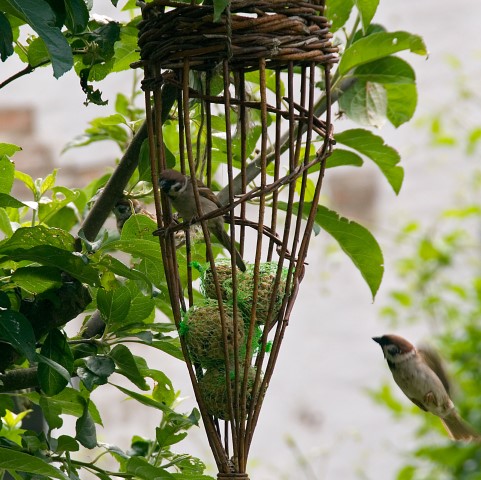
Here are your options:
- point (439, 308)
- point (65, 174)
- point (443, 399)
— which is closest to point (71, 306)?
point (443, 399)

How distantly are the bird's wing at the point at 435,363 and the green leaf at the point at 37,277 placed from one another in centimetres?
79

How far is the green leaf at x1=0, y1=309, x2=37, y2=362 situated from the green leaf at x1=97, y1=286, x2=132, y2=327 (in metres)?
0.15

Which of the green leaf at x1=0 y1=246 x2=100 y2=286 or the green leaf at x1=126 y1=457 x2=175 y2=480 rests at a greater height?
the green leaf at x1=0 y1=246 x2=100 y2=286

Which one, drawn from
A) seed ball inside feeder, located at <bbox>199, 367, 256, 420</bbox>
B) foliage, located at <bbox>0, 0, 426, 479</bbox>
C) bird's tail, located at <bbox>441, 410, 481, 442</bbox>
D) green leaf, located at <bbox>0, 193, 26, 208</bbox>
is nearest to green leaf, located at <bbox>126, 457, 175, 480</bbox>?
foliage, located at <bbox>0, 0, 426, 479</bbox>

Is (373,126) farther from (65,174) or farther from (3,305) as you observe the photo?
(65,174)

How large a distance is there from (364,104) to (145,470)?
2.52ft

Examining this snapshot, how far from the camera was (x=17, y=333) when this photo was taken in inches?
44.1

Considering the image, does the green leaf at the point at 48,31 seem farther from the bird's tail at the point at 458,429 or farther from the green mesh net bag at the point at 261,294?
the bird's tail at the point at 458,429

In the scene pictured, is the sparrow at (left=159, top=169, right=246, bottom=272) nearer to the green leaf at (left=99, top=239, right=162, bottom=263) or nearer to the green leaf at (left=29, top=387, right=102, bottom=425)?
the green leaf at (left=99, top=239, right=162, bottom=263)

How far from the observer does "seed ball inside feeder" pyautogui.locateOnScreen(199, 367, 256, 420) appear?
121 centimetres

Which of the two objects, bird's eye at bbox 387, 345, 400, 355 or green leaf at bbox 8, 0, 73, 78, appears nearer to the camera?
green leaf at bbox 8, 0, 73, 78

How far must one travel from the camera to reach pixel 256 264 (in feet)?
3.76

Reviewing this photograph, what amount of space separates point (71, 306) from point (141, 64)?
1.12 feet

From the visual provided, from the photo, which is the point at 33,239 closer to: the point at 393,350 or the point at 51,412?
the point at 51,412
